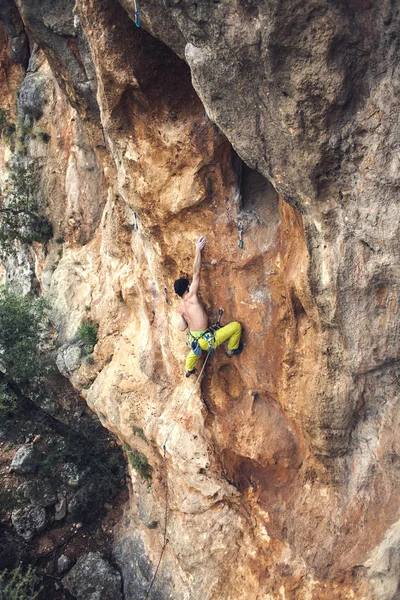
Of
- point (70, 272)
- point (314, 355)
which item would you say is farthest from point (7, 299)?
point (314, 355)

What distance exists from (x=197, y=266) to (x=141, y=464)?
4961mm

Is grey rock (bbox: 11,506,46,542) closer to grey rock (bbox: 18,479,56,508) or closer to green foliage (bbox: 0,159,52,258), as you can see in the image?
grey rock (bbox: 18,479,56,508)

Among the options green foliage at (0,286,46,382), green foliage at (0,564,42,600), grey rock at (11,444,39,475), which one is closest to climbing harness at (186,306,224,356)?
green foliage at (0,286,46,382)

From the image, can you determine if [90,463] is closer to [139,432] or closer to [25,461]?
[25,461]

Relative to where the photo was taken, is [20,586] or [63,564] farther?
[63,564]

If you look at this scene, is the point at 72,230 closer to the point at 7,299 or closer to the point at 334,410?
the point at 7,299

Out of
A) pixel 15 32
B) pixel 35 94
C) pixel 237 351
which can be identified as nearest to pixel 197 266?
pixel 237 351

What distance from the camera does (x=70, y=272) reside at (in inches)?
482

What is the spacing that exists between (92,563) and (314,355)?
8066 millimetres

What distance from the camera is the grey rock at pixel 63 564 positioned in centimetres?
1134

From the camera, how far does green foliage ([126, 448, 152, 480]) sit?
9844mm

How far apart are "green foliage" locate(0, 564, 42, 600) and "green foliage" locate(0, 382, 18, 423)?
3.20m

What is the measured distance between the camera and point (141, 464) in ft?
32.6

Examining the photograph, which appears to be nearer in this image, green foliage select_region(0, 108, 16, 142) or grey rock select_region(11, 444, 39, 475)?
grey rock select_region(11, 444, 39, 475)
